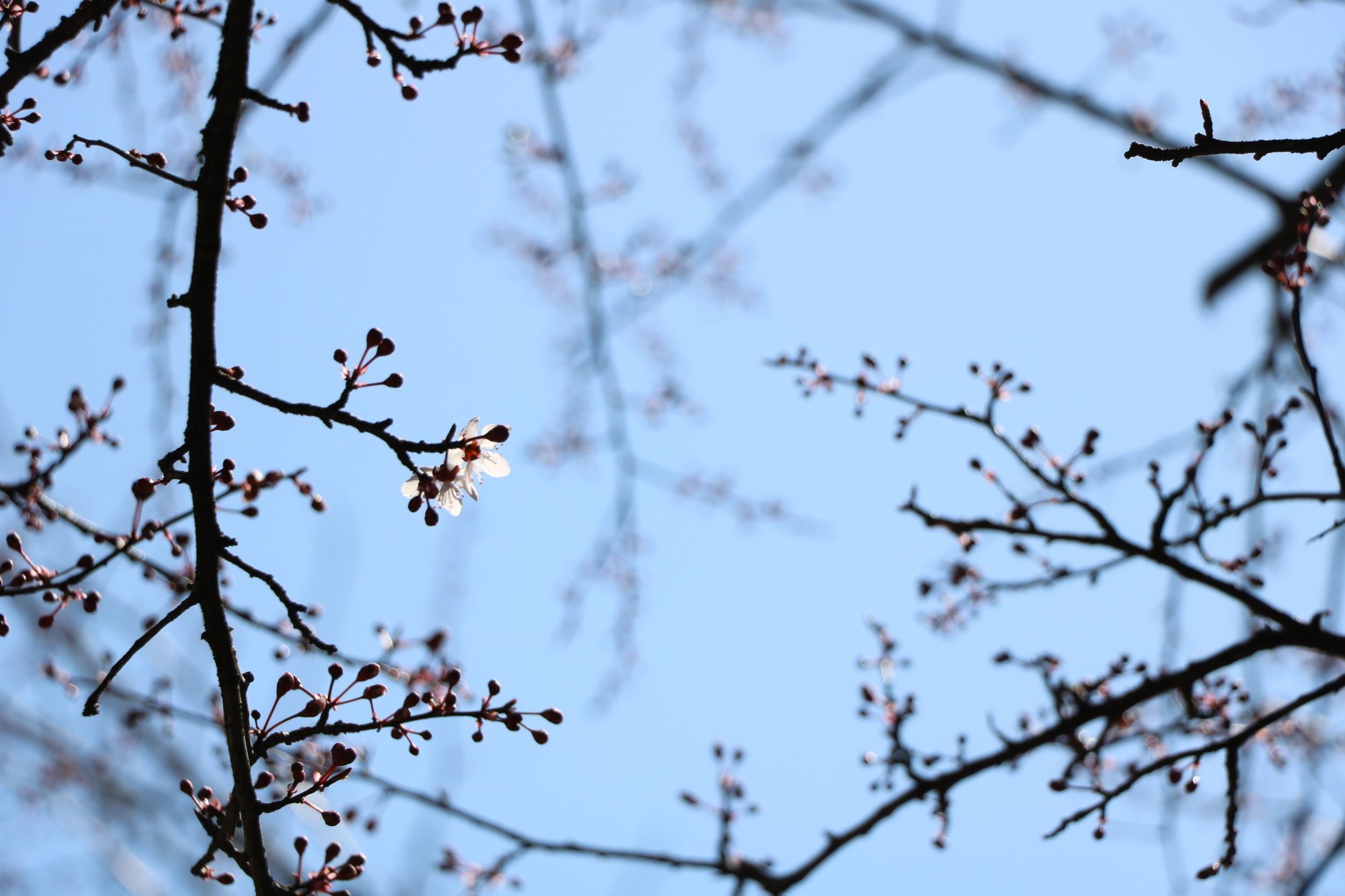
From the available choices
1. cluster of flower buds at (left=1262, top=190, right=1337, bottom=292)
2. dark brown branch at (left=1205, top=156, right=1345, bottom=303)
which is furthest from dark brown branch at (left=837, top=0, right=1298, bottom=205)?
cluster of flower buds at (left=1262, top=190, right=1337, bottom=292)

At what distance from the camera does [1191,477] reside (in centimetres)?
329

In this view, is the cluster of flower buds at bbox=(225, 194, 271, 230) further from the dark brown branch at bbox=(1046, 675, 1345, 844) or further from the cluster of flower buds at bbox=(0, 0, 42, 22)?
the dark brown branch at bbox=(1046, 675, 1345, 844)

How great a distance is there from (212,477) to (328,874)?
91 cm

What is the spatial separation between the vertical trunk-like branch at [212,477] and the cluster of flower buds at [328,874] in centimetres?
9

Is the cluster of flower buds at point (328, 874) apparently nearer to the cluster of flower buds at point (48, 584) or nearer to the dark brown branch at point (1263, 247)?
the cluster of flower buds at point (48, 584)

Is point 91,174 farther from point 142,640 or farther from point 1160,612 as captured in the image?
point 1160,612

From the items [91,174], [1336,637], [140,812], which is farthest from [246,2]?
[140,812]

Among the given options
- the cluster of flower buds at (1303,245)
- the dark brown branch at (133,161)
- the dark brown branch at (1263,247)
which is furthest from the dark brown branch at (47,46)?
the dark brown branch at (1263,247)

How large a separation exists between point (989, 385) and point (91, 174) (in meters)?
5.05

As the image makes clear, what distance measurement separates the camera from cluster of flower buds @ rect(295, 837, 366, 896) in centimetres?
196

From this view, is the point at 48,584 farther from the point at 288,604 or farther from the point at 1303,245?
the point at 1303,245

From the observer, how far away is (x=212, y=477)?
1.94 meters

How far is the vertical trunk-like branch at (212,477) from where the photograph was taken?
74.5 inches

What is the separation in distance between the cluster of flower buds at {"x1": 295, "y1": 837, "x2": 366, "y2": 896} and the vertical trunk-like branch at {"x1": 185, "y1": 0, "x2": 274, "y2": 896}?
0.30ft
